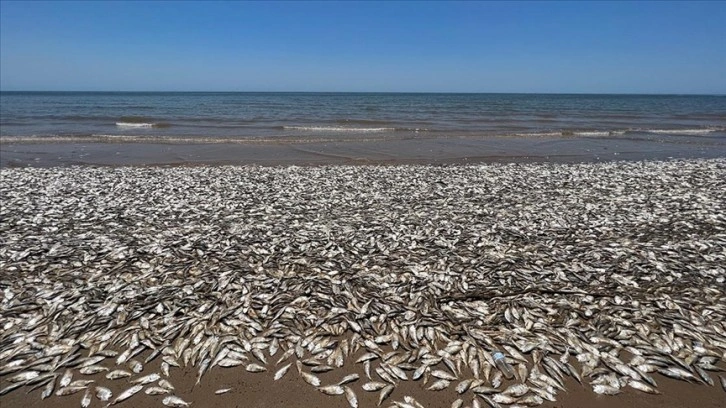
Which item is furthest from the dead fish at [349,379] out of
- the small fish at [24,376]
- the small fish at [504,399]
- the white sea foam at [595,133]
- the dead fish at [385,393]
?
the white sea foam at [595,133]

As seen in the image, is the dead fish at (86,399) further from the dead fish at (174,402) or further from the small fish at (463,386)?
the small fish at (463,386)

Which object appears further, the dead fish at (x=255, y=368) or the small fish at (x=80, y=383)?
the dead fish at (x=255, y=368)

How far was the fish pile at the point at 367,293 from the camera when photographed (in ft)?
14.4

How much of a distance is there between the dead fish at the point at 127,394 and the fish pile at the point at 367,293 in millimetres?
13

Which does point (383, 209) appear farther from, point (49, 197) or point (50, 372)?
point (49, 197)

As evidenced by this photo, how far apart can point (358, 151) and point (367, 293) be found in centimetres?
1629

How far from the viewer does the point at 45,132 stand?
2566cm

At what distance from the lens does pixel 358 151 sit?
21594 mm

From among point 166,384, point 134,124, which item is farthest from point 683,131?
point 134,124

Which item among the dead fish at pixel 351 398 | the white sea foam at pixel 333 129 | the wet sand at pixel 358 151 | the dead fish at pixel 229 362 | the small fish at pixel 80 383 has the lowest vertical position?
the dead fish at pixel 351 398

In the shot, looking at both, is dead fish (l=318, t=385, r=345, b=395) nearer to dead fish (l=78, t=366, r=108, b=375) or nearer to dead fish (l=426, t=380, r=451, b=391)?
dead fish (l=426, t=380, r=451, b=391)

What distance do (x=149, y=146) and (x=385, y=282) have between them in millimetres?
20655

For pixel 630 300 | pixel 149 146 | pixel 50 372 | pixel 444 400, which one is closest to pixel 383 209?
Answer: pixel 630 300

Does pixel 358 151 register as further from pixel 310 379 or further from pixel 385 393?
pixel 385 393
